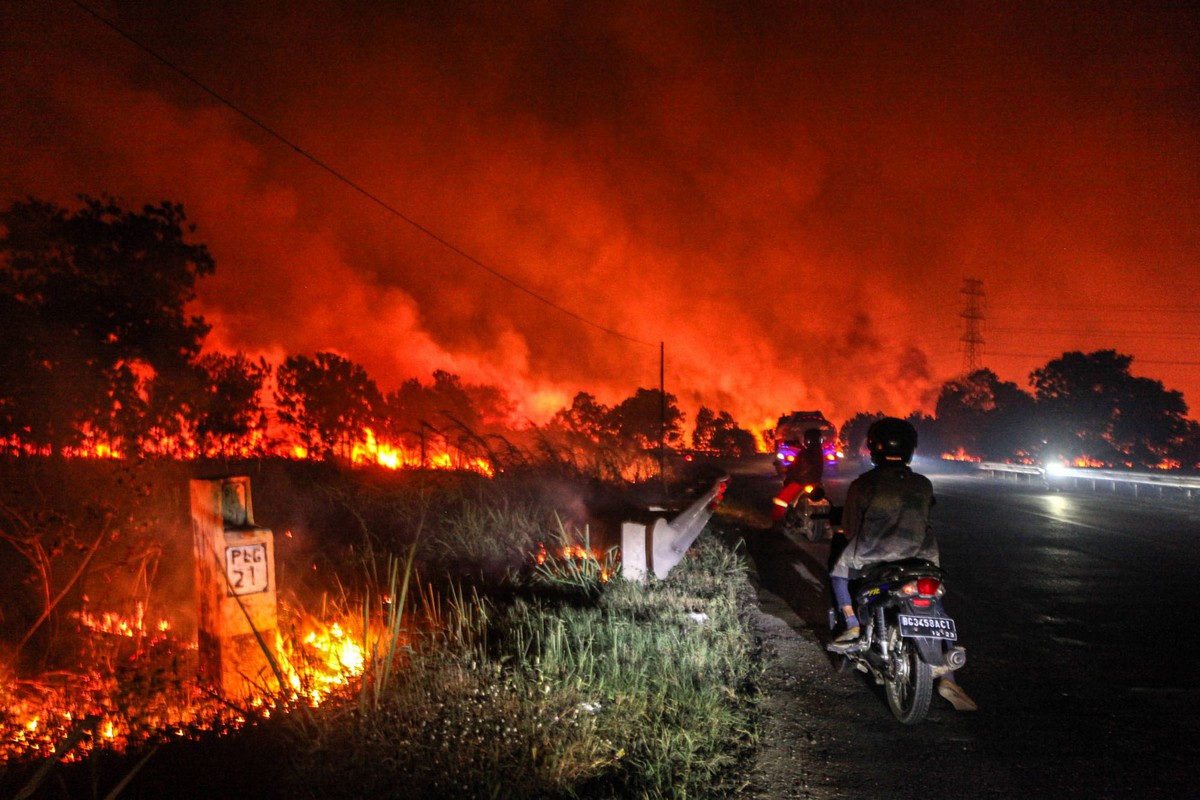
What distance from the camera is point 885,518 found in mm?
5312

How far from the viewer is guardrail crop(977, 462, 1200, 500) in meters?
19.3

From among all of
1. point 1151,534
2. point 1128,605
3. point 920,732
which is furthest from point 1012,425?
point 920,732

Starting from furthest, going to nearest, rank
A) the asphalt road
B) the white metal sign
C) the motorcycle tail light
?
the white metal sign < the motorcycle tail light < the asphalt road

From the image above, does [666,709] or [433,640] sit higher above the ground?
[433,640]

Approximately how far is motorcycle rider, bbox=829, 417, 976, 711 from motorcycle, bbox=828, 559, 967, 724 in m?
0.14

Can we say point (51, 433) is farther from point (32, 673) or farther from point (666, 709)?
point (666, 709)

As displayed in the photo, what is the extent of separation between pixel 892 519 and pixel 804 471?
5017 mm

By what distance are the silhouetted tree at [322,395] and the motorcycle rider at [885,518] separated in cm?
2714

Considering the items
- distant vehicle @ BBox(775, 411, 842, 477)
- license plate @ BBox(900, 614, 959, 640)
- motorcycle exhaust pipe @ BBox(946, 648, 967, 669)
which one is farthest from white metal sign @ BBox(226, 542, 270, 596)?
distant vehicle @ BBox(775, 411, 842, 477)

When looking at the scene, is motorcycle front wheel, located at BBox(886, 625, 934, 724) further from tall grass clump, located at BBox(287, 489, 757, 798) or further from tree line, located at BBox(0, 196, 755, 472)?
tree line, located at BBox(0, 196, 755, 472)

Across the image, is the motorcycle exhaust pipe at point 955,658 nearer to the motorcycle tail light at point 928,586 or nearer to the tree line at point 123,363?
the motorcycle tail light at point 928,586

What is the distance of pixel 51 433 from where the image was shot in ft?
46.5

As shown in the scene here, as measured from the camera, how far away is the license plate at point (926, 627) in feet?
15.3

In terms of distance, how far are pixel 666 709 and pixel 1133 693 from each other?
3.56 m
